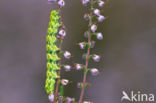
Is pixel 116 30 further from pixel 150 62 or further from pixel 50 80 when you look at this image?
pixel 50 80

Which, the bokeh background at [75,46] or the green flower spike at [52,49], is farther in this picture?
the bokeh background at [75,46]

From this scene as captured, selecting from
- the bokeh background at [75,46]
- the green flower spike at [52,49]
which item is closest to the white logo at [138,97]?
the bokeh background at [75,46]

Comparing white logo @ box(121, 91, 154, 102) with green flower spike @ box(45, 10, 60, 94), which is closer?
green flower spike @ box(45, 10, 60, 94)

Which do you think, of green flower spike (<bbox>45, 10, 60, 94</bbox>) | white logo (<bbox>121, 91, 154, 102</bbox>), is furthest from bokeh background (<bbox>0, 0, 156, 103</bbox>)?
green flower spike (<bbox>45, 10, 60, 94</bbox>)

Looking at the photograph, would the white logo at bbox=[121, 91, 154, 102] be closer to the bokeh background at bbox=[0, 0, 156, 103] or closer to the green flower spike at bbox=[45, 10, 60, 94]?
the bokeh background at bbox=[0, 0, 156, 103]

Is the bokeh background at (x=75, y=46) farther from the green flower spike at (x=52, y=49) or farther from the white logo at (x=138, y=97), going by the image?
the green flower spike at (x=52, y=49)

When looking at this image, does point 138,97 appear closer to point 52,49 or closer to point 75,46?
point 75,46

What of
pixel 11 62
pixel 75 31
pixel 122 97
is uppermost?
pixel 75 31

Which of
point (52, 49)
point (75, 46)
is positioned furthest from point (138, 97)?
point (52, 49)

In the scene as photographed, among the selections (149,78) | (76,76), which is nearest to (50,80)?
(76,76)
